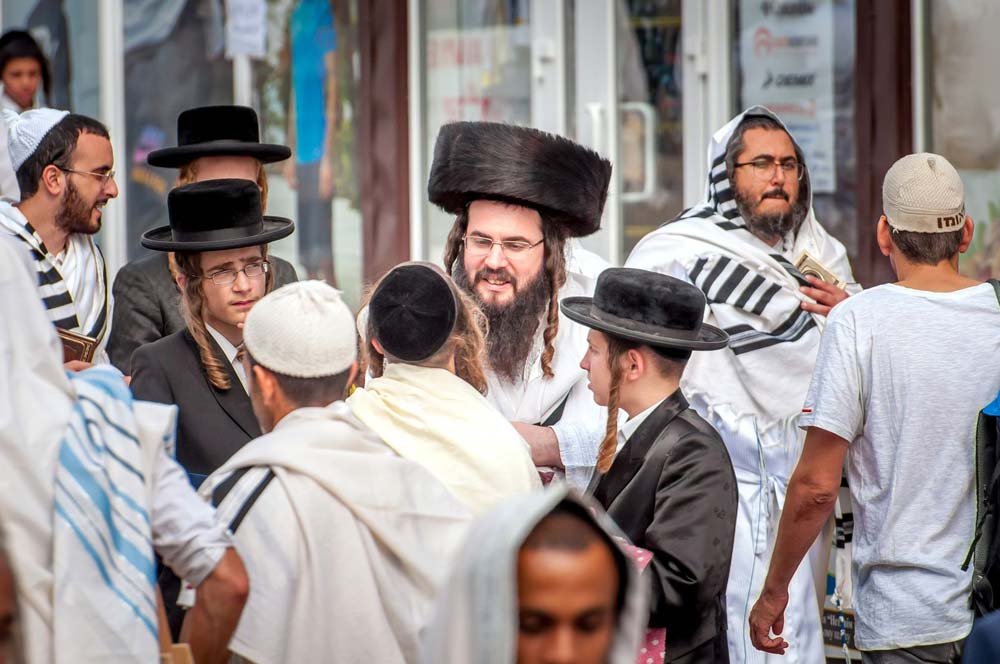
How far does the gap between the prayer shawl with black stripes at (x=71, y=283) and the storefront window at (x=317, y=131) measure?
344cm

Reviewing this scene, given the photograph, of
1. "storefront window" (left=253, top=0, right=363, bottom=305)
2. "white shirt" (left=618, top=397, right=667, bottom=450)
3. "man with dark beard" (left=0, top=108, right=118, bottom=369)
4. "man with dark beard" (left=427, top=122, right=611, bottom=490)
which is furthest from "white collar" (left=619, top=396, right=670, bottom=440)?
"storefront window" (left=253, top=0, right=363, bottom=305)

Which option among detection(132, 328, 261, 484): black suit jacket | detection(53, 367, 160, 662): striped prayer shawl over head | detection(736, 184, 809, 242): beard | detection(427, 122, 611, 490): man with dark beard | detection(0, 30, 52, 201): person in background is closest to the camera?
detection(53, 367, 160, 662): striped prayer shawl over head

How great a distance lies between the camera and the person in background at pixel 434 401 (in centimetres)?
347

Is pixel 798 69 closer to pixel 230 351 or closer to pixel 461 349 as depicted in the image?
pixel 230 351

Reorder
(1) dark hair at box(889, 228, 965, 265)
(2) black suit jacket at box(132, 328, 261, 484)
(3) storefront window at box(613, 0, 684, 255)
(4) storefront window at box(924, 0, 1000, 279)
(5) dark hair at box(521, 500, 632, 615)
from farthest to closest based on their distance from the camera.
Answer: (3) storefront window at box(613, 0, 684, 255) → (4) storefront window at box(924, 0, 1000, 279) → (1) dark hair at box(889, 228, 965, 265) → (2) black suit jacket at box(132, 328, 261, 484) → (5) dark hair at box(521, 500, 632, 615)

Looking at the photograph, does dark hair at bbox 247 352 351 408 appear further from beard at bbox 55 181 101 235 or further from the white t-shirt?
beard at bbox 55 181 101 235

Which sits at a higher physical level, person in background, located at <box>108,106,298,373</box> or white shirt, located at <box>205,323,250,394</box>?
person in background, located at <box>108,106,298,373</box>

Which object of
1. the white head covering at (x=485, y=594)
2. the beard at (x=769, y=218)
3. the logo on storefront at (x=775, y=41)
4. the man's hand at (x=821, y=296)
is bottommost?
the white head covering at (x=485, y=594)

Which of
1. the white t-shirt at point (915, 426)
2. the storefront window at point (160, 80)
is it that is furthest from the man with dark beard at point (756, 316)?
the storefront window at point (160, 80)

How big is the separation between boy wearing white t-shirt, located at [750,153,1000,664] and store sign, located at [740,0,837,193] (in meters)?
3.76

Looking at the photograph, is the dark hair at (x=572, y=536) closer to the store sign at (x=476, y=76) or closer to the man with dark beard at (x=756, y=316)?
the man with dark beard at (x=756, y=316)

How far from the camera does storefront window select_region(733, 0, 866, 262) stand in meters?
7.91

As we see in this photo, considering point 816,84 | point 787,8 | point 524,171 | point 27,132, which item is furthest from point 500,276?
point 787,8

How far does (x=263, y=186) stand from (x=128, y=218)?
2.86m
